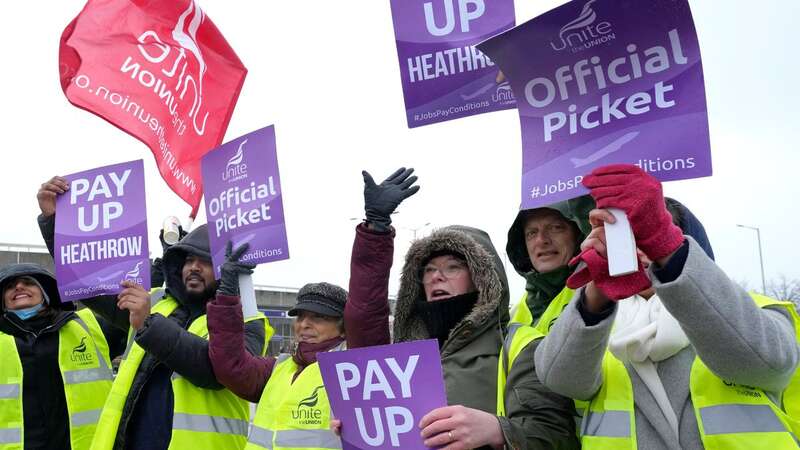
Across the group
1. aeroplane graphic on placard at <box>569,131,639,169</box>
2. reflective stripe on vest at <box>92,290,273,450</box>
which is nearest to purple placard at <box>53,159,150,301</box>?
reflective stripe on vest at <box>92,290,273,450</box>

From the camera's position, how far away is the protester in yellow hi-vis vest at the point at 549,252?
11.0 ft

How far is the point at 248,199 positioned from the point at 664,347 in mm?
2752

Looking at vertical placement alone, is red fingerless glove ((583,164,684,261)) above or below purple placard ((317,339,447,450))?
above

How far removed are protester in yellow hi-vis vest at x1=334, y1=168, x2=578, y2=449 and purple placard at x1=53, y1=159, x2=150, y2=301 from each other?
1913mm

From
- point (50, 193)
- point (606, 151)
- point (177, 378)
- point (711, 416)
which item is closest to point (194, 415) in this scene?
point (177, 378)

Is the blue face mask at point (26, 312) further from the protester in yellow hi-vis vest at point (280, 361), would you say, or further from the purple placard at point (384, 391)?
the purple placard at point (384, 391)

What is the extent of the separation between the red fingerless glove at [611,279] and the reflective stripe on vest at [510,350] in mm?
630

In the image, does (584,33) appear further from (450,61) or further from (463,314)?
(450,61)

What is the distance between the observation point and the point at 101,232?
16.9ft

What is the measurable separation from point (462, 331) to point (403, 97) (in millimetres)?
1511

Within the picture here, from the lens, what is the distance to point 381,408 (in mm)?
2824

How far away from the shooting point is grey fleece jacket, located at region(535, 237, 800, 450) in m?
2.24

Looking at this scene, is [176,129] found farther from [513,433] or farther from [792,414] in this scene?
[792,414]

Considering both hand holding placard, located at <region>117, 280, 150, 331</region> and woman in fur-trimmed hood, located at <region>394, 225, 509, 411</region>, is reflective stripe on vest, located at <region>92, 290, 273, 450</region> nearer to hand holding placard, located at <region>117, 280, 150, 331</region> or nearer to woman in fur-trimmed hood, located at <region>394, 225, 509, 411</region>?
hand holding placard, located at <region>117, 280, 150, 331</region>
